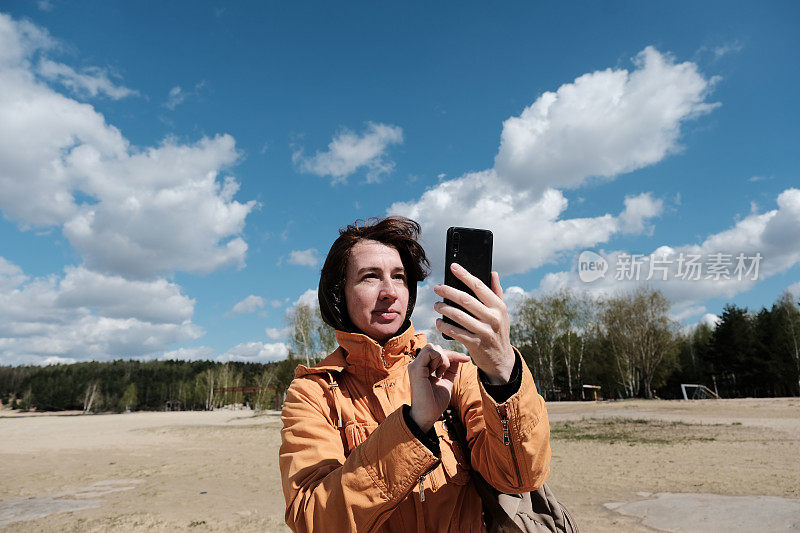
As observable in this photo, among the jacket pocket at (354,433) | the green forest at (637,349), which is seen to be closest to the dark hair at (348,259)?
the jacket pocket at (354,433)

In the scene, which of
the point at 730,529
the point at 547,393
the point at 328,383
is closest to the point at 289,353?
the point at 547,393

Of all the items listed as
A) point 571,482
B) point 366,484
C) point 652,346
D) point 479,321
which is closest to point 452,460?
point 366,484

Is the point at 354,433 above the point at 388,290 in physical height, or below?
below

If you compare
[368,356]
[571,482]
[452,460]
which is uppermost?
[368,356]

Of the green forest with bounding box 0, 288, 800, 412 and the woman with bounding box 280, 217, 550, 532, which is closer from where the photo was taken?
the woman with bounding box 280, 217, 550, 532

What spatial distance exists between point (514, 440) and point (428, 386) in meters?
A: 0.34

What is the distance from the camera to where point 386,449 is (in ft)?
4.62

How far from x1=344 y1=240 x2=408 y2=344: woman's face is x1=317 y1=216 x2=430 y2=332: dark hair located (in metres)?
0.05

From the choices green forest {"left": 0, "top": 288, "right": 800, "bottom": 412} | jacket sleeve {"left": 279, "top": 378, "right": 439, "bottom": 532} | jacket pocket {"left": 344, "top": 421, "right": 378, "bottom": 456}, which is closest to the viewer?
jacket sleeve {"left": 279, "top": 378, "right": 439, "bottom": 532}

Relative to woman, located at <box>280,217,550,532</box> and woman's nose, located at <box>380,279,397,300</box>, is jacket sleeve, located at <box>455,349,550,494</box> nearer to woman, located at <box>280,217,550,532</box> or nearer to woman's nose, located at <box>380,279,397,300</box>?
woman, located at <box>280,217,550,532</box>

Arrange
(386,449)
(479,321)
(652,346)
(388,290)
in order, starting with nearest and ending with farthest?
(479,321) → (386,449) → (388,290) → (652,346)

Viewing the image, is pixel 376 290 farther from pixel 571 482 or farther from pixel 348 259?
pixel 571 482

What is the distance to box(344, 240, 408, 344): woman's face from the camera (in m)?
2.07

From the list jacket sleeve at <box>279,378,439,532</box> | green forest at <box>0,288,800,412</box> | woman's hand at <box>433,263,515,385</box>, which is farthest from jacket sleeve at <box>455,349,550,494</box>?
green forest at <box>0,288,800,412</box>
